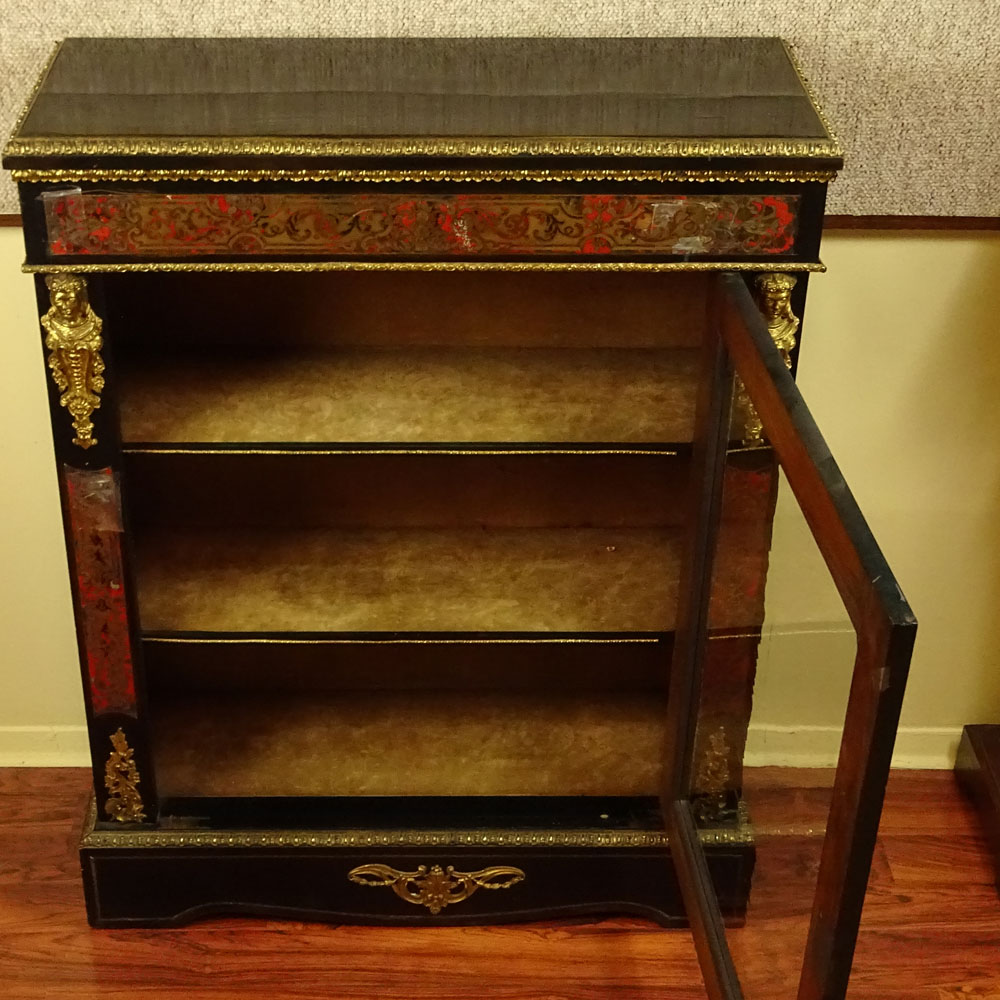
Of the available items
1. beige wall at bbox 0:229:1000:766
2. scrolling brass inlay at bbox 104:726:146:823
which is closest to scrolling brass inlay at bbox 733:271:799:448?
beige wall at bbox 0:229:1000:766

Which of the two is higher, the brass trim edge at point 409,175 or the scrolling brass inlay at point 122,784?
the brass trim edge at point 409,175

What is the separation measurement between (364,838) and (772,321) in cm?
81

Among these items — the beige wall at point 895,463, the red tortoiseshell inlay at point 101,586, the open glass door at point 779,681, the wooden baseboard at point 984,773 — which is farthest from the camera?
the wooden baseboard at point 984,773

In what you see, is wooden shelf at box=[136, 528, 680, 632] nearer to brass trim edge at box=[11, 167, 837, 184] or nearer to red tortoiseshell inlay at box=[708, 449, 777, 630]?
red tortoiseshell inlay at box=[708, 449, 777, 630]

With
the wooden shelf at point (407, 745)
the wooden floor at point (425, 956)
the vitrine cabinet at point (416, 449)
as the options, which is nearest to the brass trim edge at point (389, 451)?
the vitrine cabinet at point (416, 449)

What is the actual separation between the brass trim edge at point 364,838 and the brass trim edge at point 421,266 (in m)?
0.73

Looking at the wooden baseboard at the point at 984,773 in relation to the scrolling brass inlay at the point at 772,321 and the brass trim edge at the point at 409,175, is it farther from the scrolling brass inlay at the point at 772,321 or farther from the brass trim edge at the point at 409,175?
the brass trim edge at the point at 409,175

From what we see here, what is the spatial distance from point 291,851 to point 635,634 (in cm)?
51

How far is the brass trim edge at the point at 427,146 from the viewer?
4.03 ft

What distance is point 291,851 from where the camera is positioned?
1.67m

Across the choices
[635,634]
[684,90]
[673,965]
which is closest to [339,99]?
[684,90]

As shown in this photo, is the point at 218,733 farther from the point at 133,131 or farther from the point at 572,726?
the point at 133,131

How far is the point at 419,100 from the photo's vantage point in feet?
4.37

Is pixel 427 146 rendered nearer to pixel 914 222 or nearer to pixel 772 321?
pixel 772 321
